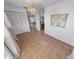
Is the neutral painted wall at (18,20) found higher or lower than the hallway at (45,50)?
higher

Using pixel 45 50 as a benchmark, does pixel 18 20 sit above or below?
above

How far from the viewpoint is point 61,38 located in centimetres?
429

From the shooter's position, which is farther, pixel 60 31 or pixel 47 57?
pixel 60 31

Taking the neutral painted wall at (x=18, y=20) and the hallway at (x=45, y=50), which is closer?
the hallway at (x=45, y=50)

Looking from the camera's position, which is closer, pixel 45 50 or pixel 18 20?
pixel 45 50

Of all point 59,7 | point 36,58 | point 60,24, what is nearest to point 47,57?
point 36,58

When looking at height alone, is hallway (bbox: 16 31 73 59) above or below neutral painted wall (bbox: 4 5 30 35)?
below

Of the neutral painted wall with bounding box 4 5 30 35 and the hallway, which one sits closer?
the hallway
